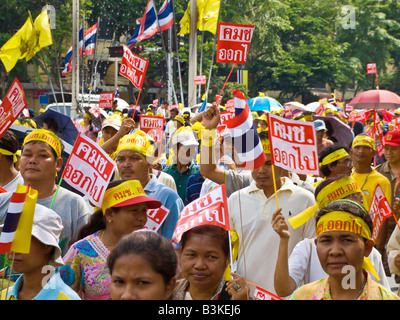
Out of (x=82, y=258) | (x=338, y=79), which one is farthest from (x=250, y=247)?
(x=338, y=79)

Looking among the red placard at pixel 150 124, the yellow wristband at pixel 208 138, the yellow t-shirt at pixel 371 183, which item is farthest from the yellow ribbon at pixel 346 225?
the red placard at pixel 150 124

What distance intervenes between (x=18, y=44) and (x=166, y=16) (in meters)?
5.47

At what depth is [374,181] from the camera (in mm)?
7137

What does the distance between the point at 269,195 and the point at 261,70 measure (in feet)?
136

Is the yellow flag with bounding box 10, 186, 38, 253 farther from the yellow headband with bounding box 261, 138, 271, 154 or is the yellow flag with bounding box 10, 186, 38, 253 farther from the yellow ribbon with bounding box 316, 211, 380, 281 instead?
the yellow headband with bounding box 261, 138, 271, 154

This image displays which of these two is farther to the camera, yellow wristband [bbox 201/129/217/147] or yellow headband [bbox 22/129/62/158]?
yellow wristband [bbox 201/129/217/147]

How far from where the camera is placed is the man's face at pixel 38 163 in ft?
16.5

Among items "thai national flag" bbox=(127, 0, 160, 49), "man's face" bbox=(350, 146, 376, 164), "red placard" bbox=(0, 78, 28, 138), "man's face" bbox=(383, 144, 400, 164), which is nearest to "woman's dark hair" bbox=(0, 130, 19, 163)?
"red placard" bbox=(0, 78, 28, 138)

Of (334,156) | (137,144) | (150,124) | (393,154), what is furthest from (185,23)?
(137,144)

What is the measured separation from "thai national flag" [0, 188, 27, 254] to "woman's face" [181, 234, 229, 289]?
3.05ft

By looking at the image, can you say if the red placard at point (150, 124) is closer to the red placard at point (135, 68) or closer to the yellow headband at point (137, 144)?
the red placard at point (135, 68)

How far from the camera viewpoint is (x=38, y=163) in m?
5.11

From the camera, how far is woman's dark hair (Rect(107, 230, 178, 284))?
3330 millimetres
